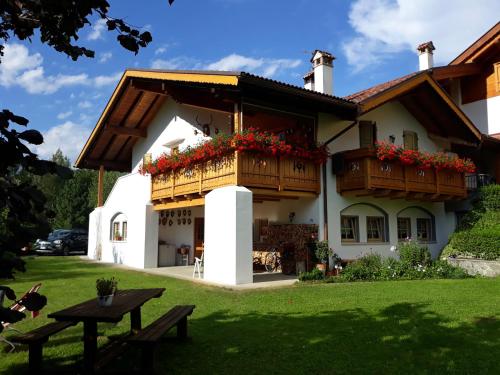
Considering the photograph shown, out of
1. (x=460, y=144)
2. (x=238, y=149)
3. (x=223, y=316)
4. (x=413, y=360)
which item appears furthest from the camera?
(x=460, y=144)

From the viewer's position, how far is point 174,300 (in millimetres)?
8938

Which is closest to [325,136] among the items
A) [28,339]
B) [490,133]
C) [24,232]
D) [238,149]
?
[238,149]

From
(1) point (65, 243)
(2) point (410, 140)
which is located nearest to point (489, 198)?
(2) point (410, 140)

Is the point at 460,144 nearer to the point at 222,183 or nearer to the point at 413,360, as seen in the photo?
the point at 222,183

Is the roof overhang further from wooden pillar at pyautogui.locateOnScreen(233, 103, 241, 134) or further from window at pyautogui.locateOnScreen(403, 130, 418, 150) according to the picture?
wooden pillar at pyautogui.locateOnScreen(233, 103, 241, 134)

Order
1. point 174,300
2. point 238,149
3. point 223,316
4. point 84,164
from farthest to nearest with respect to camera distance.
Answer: point 84,164, point 238,149, point 174,300, point 223,316

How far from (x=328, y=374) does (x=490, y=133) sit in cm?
1829

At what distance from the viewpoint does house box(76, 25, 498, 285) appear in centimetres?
1175

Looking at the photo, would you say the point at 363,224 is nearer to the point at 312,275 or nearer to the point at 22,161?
the point at 312,275

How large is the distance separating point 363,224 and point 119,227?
1071 cm

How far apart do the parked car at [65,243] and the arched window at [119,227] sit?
5.49 meters

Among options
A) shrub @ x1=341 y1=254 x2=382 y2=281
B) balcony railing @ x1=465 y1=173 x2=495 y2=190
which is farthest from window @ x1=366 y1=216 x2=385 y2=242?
balcony railing @ x1=465 y1=173 x2=495 y2=190

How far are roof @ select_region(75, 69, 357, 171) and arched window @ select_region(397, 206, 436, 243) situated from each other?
4.86m

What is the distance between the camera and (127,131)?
1952 centimetres
